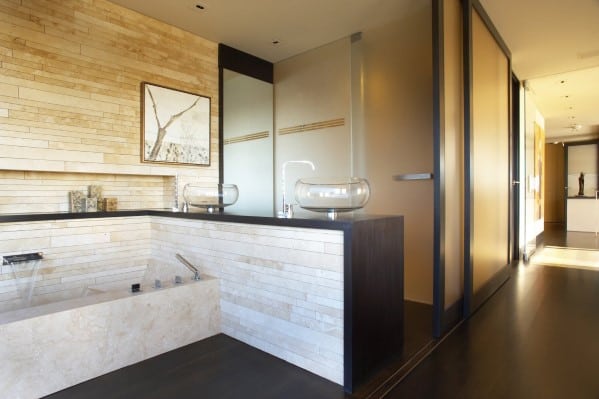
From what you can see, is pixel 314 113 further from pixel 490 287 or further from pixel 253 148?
pixel 490 287

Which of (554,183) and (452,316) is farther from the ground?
(554,183)

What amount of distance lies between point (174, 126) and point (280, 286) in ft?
7.82

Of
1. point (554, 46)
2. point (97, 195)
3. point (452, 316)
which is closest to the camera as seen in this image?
point (452, 316)

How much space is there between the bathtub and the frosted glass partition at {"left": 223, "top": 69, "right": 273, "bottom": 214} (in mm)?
2331

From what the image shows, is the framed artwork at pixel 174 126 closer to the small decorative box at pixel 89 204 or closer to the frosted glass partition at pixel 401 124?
the small decorative box at pixel 89 204

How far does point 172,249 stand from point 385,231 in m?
1.97

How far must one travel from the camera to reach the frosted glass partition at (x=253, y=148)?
15.6 feet

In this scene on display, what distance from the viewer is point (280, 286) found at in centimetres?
219

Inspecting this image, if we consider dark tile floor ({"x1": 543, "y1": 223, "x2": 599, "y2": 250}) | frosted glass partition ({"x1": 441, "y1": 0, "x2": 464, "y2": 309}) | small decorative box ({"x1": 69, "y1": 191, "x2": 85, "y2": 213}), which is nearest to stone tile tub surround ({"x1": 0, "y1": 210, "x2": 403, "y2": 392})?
small decorative box ({"x1": 69, "y1": 191, "x2": 85, "y2": 213})

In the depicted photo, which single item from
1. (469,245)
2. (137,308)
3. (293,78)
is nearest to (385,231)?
(469,245)

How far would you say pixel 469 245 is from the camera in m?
2.98

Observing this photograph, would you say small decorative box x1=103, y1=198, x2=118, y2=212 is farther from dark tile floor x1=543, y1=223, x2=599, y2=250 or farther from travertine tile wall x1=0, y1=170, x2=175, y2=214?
dark tile floor x1=543, y1=223, x2=599, y2=250

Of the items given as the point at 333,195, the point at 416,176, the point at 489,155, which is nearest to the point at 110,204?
the point at 333,195

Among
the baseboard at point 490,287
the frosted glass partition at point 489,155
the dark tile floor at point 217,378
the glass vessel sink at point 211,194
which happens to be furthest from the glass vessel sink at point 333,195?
the baseboard at point 490,287
